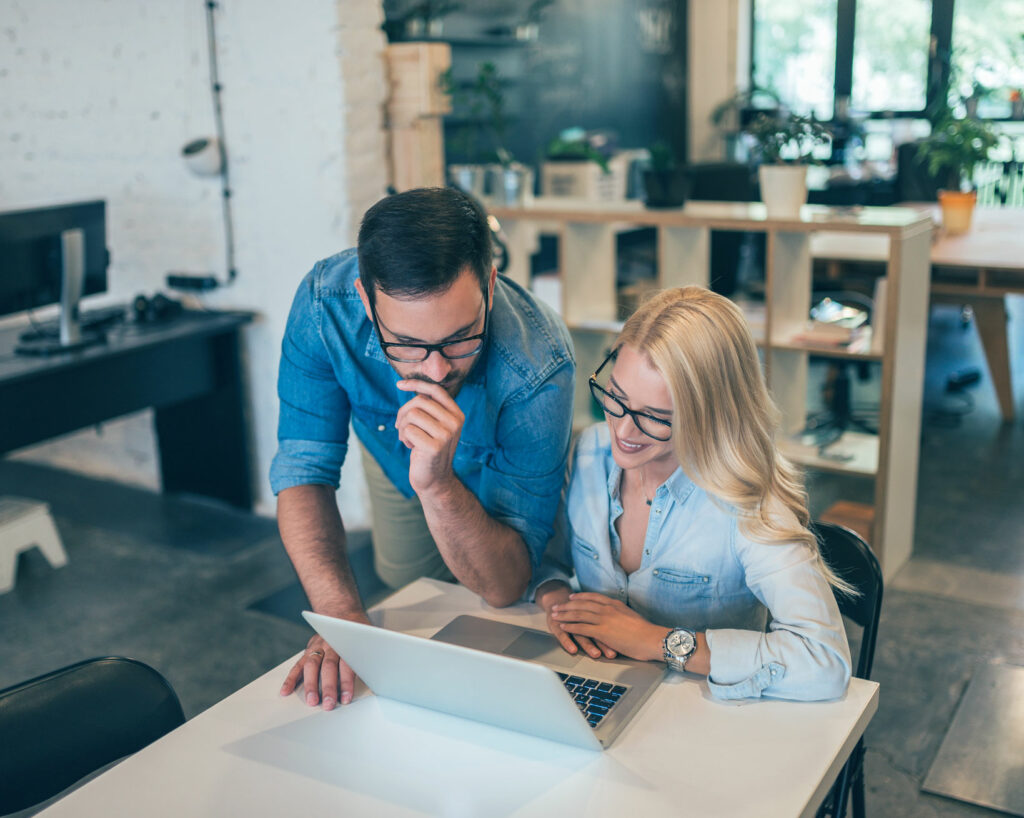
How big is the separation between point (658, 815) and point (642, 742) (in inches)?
5.5

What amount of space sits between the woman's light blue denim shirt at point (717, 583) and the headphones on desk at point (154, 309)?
2546 millimetres

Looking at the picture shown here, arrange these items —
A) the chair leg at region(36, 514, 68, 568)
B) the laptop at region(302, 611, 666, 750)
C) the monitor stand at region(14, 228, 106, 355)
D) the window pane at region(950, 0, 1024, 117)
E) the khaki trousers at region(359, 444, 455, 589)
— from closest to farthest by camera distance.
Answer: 1. the laptop at region(302, 611, 666, 750)
2. the khaki trousers at region(359, 444, 455, 589)
3. the monitor stand at region(14, 228, 106, 355)
4. the chair leg at region(36, 514, 68, 568)
5. the window pane at region(950, 0, 1024, 117)

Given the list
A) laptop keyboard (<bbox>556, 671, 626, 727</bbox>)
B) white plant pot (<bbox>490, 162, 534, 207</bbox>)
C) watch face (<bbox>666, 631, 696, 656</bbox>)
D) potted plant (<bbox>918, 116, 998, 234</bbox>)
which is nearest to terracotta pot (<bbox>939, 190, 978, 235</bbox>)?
potted plant (<bbox>918, 116, 998, 234</bbox>)

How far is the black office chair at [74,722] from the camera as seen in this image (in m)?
1.34

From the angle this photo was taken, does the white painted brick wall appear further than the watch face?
Yes

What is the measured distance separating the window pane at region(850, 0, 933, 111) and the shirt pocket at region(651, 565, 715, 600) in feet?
24.5

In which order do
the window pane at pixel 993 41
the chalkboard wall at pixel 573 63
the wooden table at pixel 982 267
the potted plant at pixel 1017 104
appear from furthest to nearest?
the window pane at pixel 993 41, the potted plant at pixel 1017 104, the chalkboard wall at pixel 573 63, the wooden table at pixel 982 267

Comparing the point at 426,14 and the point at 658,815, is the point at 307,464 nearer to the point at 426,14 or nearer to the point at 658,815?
the point at 658,815

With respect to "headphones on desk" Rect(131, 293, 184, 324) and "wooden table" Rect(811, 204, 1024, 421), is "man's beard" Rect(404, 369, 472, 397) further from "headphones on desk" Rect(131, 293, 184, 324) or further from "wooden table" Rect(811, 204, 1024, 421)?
"wooden table" Rect(811, 204, 1024, 421)

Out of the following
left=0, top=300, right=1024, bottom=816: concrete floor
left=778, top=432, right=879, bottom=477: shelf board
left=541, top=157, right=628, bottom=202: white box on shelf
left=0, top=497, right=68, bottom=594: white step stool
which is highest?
left=541, top=157, right=628, bottom=202: white box on shelf

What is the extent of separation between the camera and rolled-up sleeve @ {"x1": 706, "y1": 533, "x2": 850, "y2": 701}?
1.33 m

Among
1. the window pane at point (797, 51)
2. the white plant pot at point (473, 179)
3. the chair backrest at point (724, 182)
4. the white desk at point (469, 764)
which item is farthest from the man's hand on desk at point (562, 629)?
the window pane at point (797, 51)

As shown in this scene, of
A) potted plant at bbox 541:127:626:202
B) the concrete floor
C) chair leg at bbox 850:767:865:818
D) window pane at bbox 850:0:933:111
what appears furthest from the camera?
window pane at bbox 850:0:933:111

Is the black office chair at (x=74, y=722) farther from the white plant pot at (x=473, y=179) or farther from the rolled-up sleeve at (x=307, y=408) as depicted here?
the white plant pot at (x=473, y=179)
